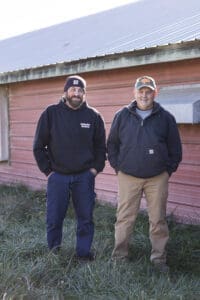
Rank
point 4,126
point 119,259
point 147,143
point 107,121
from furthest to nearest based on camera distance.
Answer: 1. point 4,126
2. point 107,121
3. point 119,259
4. point 147,143

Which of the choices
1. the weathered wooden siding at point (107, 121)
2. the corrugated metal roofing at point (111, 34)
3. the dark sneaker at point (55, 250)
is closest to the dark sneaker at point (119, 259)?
the dark sneaker at point (55, 250)

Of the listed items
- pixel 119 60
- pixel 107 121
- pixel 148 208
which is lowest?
pixel 148 208

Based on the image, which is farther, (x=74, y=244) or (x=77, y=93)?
(x=74, y=244)

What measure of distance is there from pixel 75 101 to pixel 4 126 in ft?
20.6

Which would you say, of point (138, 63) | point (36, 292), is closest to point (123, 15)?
point (138, 63)

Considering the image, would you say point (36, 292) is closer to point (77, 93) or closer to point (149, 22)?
point (77, 93)

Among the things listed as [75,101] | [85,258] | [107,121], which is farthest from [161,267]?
[107,121]

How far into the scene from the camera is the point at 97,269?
490cm

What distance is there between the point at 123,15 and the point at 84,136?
6.63 metres

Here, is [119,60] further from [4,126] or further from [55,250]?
[4,126]

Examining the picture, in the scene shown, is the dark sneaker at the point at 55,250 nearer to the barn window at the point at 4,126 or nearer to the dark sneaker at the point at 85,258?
the dark sneaker at the point at 85,258

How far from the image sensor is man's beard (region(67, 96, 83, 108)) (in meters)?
5.25

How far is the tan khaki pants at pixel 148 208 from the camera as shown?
5.25m

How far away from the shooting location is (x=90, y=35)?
1088cm
